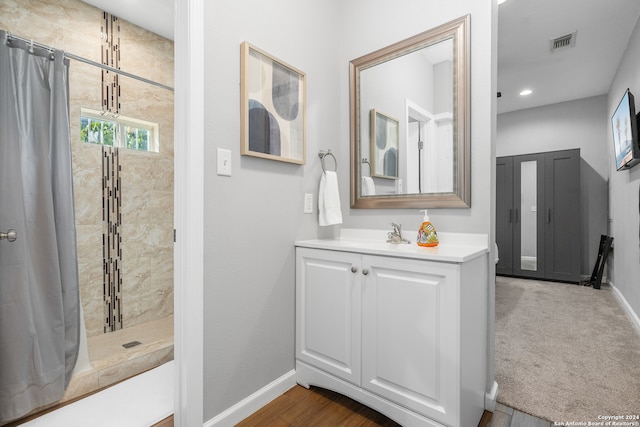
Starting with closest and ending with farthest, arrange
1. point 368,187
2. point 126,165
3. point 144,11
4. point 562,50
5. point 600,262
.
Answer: point 368,187 → point 144,11 → point 126,165 → point 562,50 → point 600,262

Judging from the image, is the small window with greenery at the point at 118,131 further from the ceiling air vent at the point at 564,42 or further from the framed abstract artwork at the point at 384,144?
the ceiling air vent at the point at 564,42

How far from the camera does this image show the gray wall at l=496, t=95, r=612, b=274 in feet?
15.4

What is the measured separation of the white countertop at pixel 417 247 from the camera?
1.30 meters

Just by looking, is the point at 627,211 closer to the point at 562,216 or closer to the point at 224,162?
the point at 562,216

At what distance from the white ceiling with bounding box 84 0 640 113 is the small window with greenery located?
843 mm

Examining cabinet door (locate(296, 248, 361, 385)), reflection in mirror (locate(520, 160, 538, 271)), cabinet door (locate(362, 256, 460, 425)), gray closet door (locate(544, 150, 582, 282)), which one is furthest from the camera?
reflection in mirror (locate(520, 160, 538, 271))

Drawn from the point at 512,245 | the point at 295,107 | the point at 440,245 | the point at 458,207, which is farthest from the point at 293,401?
the point at 512,245

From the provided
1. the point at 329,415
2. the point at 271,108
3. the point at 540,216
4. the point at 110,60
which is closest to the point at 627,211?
the point at 540,216

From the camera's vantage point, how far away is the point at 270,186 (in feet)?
5.53

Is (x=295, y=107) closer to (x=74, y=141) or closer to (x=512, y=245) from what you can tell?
(x=74, y=141)

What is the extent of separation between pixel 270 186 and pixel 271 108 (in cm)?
42

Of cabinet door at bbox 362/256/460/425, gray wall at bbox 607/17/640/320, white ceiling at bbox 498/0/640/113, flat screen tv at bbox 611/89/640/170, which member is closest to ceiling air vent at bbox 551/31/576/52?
white ceiling at bbox 498/0/640/113

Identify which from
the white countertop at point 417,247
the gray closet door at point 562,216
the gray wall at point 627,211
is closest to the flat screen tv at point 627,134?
the gray wall at point 627,211

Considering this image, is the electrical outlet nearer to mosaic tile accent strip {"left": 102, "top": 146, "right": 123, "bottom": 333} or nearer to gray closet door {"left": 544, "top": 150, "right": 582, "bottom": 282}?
mosaic tile accent strip {"left": 102, "top": 146, "right": 123, "bottom": 333}
